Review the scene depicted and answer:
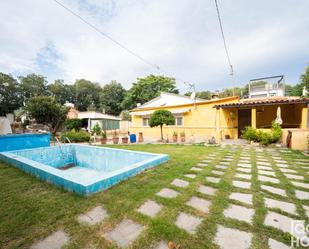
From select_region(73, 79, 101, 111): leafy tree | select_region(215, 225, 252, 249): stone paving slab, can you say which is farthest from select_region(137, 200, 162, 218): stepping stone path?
select_region(73, 79, 101, 111): leafy tree

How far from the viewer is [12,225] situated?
2.41m

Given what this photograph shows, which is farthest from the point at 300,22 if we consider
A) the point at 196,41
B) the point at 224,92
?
the point at 224,92

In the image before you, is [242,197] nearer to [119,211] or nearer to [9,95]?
[119,211]

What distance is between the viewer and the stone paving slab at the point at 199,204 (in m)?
2.81

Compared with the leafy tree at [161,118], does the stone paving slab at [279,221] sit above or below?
below

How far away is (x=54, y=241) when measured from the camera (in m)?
2.08

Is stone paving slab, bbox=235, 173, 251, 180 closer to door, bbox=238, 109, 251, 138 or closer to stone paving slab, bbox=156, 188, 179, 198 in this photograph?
stone paving slab, bbox=156, 188, 179, 198

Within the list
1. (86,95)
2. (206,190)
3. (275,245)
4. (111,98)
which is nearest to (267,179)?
(206,190)

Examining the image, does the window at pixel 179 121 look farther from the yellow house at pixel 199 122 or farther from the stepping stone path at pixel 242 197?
the stepping stone path at pixel 242 197

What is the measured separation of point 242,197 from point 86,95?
4461 centimetres

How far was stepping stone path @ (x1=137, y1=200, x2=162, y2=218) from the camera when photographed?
2684 millimetres

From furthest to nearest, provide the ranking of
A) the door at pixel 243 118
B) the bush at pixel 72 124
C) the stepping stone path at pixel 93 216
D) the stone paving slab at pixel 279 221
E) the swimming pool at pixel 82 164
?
the bush at pixel 72 124 → the door at pixel 243 118 → the swimming pool at pixel 82 164 → the stepping stone path at pixel 93 216 → the stone paving slab at pixel 279 221

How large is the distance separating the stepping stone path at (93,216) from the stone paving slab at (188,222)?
1.19 metres

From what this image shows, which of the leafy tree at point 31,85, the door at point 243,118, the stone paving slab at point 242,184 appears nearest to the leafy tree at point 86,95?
the leafy tree at point 31,85
